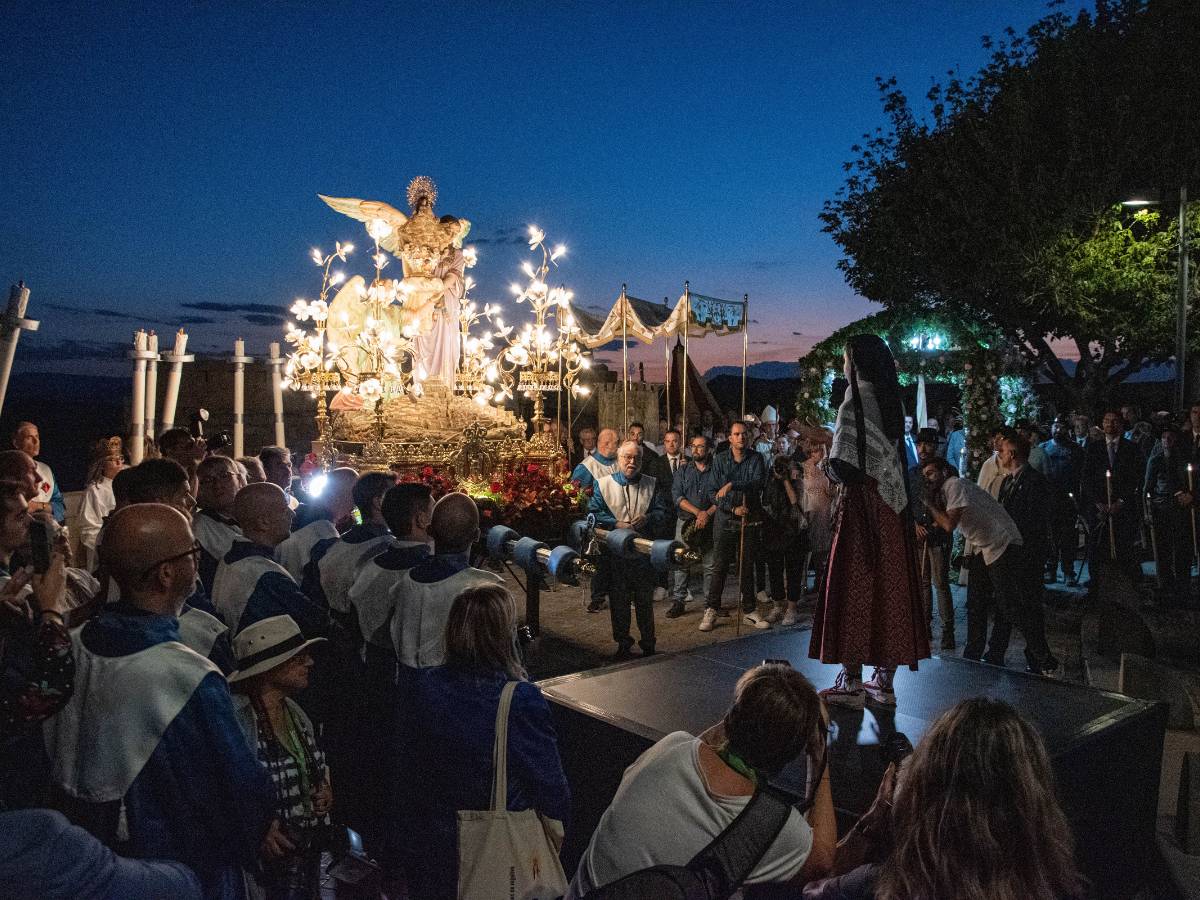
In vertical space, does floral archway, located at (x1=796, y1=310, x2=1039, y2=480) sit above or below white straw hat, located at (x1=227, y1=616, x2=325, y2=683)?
above

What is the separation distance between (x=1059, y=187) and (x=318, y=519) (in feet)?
46.3

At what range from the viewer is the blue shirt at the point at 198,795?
7.12ft

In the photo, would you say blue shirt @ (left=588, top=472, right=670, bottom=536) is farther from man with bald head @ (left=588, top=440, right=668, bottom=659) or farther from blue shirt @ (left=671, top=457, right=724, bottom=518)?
blue shirt @ (left=671, top=457, right=724, bottom=518)

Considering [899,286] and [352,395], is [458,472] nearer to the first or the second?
[352,395]

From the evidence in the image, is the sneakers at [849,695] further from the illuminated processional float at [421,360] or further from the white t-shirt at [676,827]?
the illuminated processional float at [421,360]

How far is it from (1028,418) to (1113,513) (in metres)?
3.42

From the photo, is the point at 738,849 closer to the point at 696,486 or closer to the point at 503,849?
the point at 503,849

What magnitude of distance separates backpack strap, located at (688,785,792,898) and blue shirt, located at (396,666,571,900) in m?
0.75

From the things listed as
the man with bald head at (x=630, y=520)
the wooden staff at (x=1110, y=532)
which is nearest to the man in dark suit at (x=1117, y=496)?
the wooden staff at (x=1110, y=532)

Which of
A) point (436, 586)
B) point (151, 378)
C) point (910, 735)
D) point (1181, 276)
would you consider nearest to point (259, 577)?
point (436, 586)

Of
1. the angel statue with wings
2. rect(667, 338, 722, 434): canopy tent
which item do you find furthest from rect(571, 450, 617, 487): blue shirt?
rect(667, 338, 722, 434): canopy tent

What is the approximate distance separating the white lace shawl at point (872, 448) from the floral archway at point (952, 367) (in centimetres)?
802

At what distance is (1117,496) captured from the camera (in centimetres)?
934

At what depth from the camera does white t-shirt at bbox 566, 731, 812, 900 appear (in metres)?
2.16
